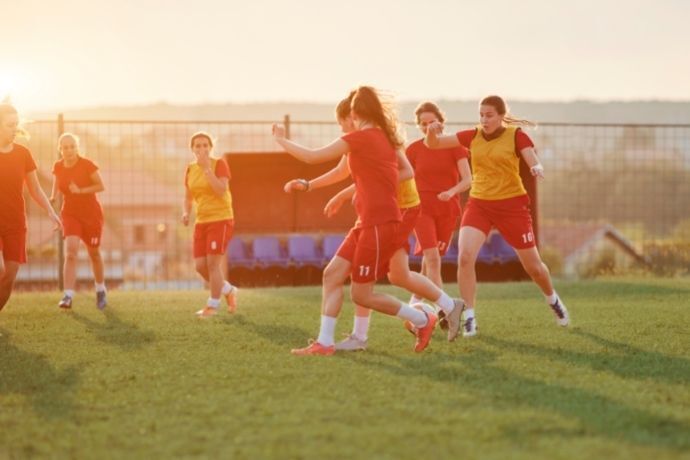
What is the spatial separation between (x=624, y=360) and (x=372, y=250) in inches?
62.6

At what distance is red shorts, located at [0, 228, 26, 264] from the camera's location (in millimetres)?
7975

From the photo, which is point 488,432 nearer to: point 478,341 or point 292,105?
point 478,341

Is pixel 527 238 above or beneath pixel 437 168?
beneath

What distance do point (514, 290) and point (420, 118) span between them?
4722 millimetres

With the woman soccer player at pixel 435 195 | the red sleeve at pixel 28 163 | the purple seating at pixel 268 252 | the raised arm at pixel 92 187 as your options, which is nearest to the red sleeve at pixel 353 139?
the woman soccer player at pixel 435 195

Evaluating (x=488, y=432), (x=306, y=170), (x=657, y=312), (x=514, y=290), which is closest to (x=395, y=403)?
(x=488, y=432)

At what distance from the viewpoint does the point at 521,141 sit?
7691mm

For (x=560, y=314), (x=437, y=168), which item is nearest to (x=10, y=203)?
(x=437, y=168)

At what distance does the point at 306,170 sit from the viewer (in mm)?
17125

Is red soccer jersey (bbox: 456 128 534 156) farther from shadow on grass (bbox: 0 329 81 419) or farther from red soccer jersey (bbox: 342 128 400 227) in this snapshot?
shadow on grass (bbox: 0 329 81 419)

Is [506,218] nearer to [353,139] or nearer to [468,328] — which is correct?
[468,328]

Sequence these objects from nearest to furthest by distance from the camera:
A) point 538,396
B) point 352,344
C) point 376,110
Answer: point 538,396 → point 376,110 → point 352,344

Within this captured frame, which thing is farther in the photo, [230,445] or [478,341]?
[478,341]

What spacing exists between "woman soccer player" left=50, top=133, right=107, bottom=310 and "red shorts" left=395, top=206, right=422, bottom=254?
4093 millimetres
